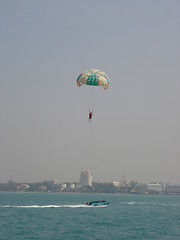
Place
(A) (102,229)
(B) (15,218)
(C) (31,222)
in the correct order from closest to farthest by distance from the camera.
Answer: (A) (102,229), (C) (31,222), (B) (15,218)

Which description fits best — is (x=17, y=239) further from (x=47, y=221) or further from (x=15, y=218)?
(x=15, y=218)

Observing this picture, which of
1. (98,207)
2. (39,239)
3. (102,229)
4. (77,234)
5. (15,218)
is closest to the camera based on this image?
(39,239)

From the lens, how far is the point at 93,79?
53.0 metres

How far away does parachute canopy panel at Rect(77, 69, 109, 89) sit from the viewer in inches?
2084

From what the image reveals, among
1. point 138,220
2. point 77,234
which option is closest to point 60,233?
point 77,234

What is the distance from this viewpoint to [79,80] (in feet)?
174

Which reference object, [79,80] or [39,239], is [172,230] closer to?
[39,239]

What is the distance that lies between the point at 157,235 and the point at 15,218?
2113 centimetres

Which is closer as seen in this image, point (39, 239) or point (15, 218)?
point (39, 239)

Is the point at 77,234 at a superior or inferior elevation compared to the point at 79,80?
inferior

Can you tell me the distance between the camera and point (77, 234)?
41656 mm

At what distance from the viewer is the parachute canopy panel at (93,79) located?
174ft

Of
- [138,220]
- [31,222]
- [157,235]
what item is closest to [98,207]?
[138,220]

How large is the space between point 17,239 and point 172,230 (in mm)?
17779
